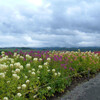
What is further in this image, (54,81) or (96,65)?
(96,65)

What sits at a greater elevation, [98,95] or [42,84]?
[42,84]

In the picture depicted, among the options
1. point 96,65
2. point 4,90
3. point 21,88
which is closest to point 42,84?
point 21,88

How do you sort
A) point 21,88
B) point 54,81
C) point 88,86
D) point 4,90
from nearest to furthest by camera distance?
point 4,90 < point 21,88 < point 54,81 < point 88,86

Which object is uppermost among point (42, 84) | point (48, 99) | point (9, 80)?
point (9, 80)

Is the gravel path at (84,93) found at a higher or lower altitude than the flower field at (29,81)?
lower

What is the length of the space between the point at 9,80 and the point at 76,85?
4.07 m

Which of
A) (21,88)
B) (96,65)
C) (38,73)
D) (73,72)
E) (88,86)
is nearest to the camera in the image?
(21,88)

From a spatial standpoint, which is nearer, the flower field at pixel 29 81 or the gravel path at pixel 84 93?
the flower field at pixel 29 81

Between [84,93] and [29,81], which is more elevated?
[29,81]

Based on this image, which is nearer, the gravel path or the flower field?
the flower field

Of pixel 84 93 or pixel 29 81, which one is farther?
pixel 84 93

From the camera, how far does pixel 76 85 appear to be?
797 cm

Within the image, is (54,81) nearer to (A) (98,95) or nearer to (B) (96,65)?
(A) (98,95)

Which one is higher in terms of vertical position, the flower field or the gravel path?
the flower field
